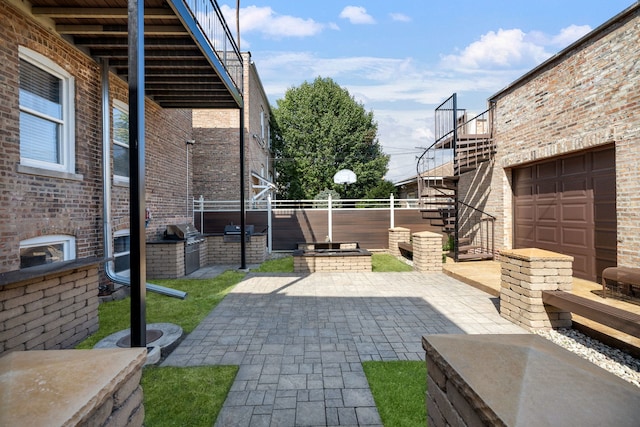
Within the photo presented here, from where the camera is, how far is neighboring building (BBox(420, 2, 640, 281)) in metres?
5.33

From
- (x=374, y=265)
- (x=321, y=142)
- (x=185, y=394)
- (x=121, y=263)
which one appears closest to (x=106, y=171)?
(x=121, y=263)

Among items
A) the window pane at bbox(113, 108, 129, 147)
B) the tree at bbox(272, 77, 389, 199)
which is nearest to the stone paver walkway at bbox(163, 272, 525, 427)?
the window pane at bbox(113, 108, 129, 147)

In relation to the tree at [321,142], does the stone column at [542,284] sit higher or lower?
lower

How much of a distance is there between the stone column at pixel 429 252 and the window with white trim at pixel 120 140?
7135 mm

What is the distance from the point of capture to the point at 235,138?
13469 millimetres

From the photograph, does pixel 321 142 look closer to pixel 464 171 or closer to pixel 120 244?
pixel 464 171

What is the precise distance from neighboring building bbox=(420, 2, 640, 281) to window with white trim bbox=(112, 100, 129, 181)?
8612 millimetres

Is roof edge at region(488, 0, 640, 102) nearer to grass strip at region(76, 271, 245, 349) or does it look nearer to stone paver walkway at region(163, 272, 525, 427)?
stone paver walkway at region(163, 272, 525, 427)

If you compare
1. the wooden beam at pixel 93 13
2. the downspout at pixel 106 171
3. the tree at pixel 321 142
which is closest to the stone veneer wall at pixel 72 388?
the wooden beam at pixel 93 13

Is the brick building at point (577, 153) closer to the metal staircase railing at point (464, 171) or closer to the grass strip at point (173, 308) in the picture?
the metal staircase railing at point (464, 171)

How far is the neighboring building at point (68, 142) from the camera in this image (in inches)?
148

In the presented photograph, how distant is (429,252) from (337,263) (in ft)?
7.85

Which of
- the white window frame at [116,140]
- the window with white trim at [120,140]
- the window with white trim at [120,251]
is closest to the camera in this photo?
the white window frame at [116,140]

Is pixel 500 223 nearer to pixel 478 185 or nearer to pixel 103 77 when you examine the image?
pixel 478 185
